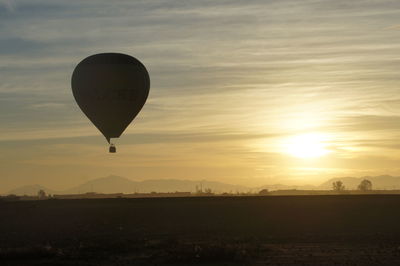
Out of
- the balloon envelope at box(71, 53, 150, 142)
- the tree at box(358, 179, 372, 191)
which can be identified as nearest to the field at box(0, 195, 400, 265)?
the balloon envelope at box(71, 53, 150, 142)

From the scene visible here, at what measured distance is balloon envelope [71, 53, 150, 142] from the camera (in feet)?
230

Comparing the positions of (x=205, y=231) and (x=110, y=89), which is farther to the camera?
(x=110, y=89)

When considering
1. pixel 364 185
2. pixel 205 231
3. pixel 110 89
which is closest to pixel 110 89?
pixel 110 89

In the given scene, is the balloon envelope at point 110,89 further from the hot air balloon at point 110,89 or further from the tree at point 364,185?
the tree at point 364,185

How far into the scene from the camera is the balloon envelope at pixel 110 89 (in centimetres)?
7019

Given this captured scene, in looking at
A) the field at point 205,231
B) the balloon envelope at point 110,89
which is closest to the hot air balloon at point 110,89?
the balloon envelope at point 110,89

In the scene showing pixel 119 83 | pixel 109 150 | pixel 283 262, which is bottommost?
pixel 283 262

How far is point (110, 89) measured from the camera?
7106 centimetres

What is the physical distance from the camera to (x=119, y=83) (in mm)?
70562

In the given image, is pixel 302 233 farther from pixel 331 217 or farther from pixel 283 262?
Answer: pixel 283 262

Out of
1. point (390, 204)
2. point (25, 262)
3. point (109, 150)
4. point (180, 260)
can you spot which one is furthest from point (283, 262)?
point (390, 204)

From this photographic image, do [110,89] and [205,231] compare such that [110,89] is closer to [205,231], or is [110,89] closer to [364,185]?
[205,231]

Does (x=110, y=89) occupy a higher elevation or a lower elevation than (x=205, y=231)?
higher

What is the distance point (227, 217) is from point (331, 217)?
9414 millimetres
